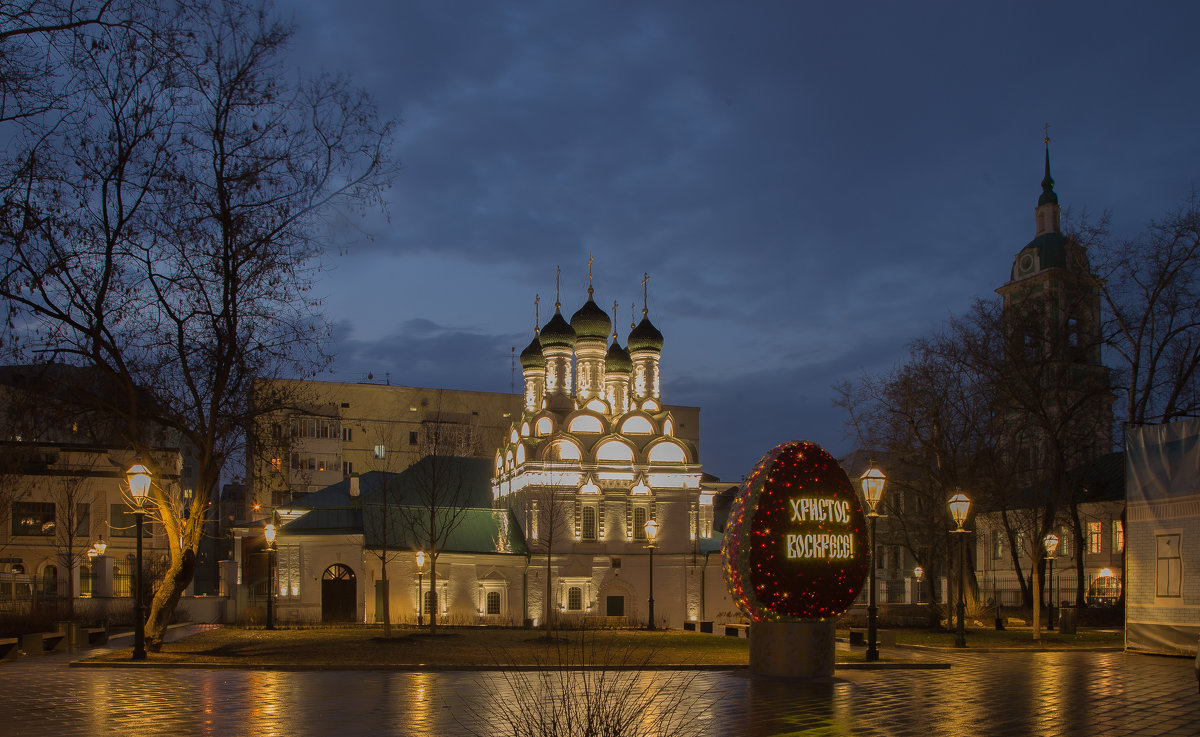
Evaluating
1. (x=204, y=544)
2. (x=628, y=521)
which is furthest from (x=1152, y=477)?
(x=204, y=544)

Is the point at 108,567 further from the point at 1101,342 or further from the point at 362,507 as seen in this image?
the point at 1101,342

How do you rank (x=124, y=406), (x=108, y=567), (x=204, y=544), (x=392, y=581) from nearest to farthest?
(x=124, y=406)
(x=108, y=567)
(x=392, y=581)
(x=204, y=544)

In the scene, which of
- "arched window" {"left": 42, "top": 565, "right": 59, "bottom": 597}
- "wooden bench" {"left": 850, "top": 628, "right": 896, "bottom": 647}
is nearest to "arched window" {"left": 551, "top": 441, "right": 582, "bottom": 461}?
"arched window" {"left": 42, "top": 565, "right": 59, "bottom": 597}

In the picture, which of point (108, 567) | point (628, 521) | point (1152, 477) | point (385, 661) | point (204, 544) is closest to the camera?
point (385, 661)

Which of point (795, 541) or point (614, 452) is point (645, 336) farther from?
point (795, 541)

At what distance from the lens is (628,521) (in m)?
50.0

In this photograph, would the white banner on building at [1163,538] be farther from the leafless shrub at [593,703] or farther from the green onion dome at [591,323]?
the green onion dome at [591,323]

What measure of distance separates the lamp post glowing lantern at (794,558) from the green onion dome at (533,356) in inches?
1398

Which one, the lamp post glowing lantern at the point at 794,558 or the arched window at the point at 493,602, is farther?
the arched window at the point at 493,602

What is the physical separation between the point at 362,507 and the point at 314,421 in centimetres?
2957

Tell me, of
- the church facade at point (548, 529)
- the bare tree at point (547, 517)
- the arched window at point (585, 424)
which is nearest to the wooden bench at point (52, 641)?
the church facade at point (548, 529)

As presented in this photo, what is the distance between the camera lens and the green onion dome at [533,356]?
184ft

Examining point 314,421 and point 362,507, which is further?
point 314,421

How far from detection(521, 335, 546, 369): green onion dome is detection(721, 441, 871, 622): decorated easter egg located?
35.5m
